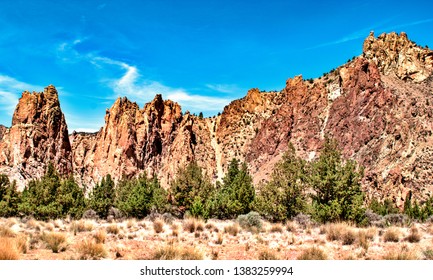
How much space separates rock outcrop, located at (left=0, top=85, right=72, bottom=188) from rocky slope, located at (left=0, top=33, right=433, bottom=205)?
290mm

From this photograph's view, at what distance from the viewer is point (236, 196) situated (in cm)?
3656

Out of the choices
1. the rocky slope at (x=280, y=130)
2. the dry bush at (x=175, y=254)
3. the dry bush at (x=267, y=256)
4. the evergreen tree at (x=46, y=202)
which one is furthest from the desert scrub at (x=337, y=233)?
the rocky slope at (x=280, y=130)

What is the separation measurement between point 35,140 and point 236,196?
272 ft

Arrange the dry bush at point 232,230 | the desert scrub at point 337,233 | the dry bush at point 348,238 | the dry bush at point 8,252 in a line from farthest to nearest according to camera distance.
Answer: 1. the dry bush at point 232,230
2. the desert scrub at point 337,233
3. the dry bush at point 348,238
4. the dry bush at point 8,252

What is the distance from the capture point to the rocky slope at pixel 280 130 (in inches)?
2662

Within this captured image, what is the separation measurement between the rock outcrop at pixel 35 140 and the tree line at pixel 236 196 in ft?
161

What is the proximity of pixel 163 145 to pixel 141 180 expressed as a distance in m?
72.8

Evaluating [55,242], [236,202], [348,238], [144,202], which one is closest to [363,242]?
[348,238]

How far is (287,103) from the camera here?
105875 mm

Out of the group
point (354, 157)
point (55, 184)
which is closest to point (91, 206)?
point (55, 184)

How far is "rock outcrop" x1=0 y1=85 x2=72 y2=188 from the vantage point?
311ft

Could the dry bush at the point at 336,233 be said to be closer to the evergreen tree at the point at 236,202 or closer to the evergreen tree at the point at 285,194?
the evergreen tree at the point at 285,194

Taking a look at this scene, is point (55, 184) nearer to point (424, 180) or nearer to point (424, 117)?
point (424, 180)

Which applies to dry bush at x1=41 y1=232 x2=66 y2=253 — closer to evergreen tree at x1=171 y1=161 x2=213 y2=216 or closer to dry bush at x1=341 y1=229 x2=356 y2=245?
dry bush at x1=341 y1=229 x2=356 y2=245
